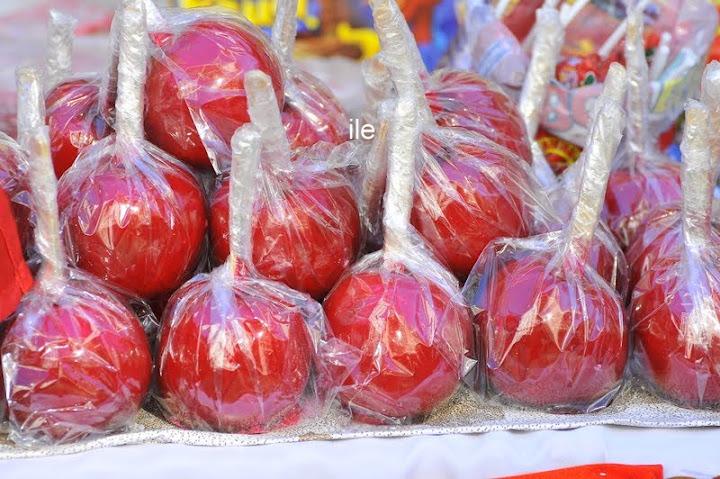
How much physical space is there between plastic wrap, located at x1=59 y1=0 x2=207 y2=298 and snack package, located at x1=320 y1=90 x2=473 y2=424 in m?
0.20

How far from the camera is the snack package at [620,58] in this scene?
6.21ft

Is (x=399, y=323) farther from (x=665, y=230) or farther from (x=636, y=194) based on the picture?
(x=636, y=194)

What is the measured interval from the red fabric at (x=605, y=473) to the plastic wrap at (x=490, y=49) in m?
0.85

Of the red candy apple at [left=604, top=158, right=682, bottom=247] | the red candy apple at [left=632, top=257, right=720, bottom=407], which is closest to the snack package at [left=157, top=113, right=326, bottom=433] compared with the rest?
the red candy apple at [left=632, top=257, right=720, bottom=407]

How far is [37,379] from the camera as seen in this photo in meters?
1.04

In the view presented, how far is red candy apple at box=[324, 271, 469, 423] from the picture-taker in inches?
43.6

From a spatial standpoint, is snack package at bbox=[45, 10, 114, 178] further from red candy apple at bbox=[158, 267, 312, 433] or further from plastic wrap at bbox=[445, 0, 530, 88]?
plastic wrap at bbox=[445, 0, 530, 88]

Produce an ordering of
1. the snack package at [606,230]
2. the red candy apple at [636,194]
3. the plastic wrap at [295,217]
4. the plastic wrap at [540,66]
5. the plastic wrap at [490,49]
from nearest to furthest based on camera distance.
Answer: the plastic wrap at [295,217] → the snack package at [606,230] → the red candy apple at [636,194] → the plastic wrap at [540,66] → the plastic wrap at [490,49]

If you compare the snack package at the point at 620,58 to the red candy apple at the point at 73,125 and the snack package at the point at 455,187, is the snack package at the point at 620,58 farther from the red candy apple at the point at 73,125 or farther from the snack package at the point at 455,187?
the red candy apple at the point at 73,125

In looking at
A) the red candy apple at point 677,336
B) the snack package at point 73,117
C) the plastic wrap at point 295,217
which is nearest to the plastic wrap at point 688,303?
the red candy apple at point 677,336

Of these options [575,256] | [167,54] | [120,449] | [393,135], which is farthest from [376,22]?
[120,449]

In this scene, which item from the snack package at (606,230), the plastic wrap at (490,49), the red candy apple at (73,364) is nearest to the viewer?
the red candy apple at (73,364)

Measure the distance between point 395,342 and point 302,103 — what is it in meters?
0.40

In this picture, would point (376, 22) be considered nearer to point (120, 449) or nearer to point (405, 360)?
point (405, 360)
